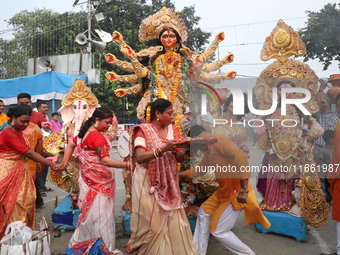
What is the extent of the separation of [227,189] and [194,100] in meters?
1.94

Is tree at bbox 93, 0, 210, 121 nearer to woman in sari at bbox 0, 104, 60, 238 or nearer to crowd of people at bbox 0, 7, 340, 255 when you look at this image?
crowd of people at bbox 0, 7, 340, 255

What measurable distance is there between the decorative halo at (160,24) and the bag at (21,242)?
3343 mm

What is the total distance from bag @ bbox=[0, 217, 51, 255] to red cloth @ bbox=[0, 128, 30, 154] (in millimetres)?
865

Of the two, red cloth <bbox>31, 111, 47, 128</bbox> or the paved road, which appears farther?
red cloth <bbox>31, 111, 47, 128</bbox>

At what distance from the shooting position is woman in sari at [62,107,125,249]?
313cm

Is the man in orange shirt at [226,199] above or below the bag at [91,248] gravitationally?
above


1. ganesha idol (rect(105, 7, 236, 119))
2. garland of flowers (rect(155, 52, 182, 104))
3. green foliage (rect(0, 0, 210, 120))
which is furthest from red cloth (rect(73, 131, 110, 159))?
green foliage (rect(0, 0, 210, 120))

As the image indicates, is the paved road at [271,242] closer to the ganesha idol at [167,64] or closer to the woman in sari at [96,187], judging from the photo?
the woman in sari at [96,187]

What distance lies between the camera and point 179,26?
4.73 meters

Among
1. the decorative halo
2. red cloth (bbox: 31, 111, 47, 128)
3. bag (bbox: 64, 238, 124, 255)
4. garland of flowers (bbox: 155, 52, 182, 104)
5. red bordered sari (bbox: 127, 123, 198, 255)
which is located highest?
the decorative halo

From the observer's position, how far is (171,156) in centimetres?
270

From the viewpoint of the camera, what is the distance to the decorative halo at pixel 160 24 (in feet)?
15.2

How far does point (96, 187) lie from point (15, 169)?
0.93m

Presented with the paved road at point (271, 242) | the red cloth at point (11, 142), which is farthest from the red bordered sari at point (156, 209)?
the red cloth at point (11, 142)
